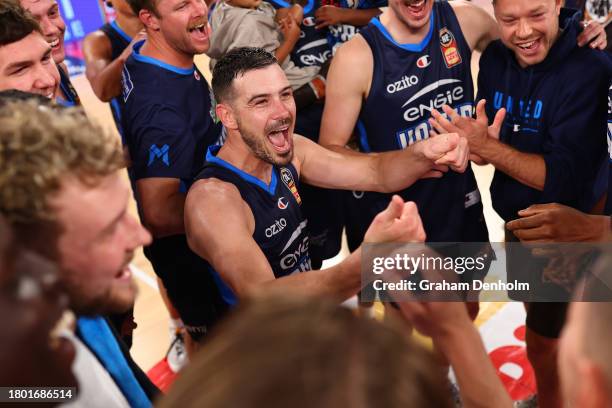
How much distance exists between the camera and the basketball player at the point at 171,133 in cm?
309

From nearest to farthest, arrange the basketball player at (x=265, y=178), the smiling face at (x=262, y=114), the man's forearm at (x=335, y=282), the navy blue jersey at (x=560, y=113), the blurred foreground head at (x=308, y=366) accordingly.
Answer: the blurred foreground head at (x=308, y=366) < the man's forearm at (x=335, y=282) < the basketball player at (x=265, y=178) < the smiling face at (x=262, y=114) < the navy blue jersey at (x=560, y=113)

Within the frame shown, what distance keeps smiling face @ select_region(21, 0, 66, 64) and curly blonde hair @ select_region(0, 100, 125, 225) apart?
2.55 metres

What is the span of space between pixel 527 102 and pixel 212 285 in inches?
71.5

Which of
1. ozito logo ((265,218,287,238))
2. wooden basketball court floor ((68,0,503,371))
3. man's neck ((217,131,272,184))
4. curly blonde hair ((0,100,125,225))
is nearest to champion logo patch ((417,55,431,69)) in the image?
man's neck ((217,131,272,184))

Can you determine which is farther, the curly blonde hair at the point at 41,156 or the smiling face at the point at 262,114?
the smiling face at the point at 262,114

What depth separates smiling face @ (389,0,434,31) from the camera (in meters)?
3.23

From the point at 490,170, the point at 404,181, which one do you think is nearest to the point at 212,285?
the point at 404,181

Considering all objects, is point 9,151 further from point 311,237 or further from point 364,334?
point 311,237

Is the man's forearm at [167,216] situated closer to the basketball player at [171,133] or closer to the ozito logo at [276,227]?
the basketball player at [171,133]

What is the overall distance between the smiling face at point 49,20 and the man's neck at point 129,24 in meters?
0.61

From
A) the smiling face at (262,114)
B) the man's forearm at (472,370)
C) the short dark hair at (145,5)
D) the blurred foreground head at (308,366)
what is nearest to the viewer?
the blurred foreground head at (308,366)

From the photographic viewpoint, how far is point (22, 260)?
1079 mm

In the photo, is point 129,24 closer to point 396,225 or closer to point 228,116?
point 228,116

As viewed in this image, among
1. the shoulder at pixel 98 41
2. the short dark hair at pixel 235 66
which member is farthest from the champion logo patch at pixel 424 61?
the shoulder at pixel 98 41
